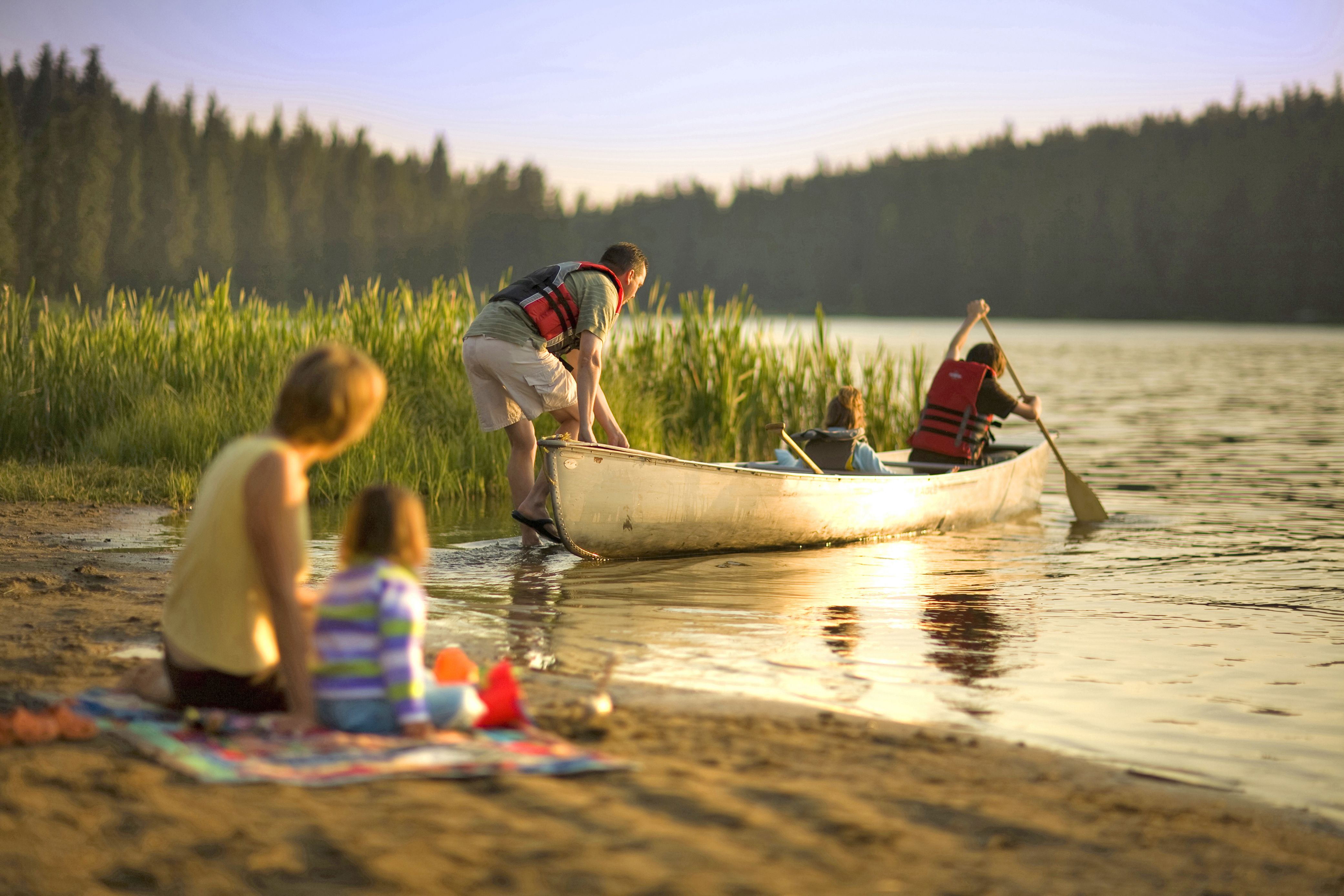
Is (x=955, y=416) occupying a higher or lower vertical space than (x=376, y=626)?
higher

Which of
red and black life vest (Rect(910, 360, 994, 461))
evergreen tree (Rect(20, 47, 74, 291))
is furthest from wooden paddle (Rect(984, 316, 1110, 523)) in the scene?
evergreen tree (Rect(20, 47, 74, 291))

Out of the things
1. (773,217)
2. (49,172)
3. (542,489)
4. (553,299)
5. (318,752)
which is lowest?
(318,752)

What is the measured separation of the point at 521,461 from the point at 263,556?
4.92m

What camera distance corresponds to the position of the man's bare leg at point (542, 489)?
8.05m

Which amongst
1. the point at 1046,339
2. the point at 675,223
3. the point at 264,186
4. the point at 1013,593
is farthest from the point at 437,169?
the point at 1013,593

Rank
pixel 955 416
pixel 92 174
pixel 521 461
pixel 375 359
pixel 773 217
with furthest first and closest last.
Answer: pixel 773 217, pixel 92 174, pixel 375 359, pixel 955 416, pixel 521 461

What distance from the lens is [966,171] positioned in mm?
121562

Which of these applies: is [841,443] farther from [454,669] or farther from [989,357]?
[454,669]

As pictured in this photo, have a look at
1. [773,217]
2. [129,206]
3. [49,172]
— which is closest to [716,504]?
[49,172]

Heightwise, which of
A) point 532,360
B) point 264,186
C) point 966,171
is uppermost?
point 966,171

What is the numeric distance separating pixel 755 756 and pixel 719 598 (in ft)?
11.0

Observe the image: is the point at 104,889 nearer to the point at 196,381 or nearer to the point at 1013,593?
the point at 1013,593

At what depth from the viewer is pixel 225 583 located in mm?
3270

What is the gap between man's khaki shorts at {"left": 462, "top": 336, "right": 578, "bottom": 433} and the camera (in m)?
7.64
